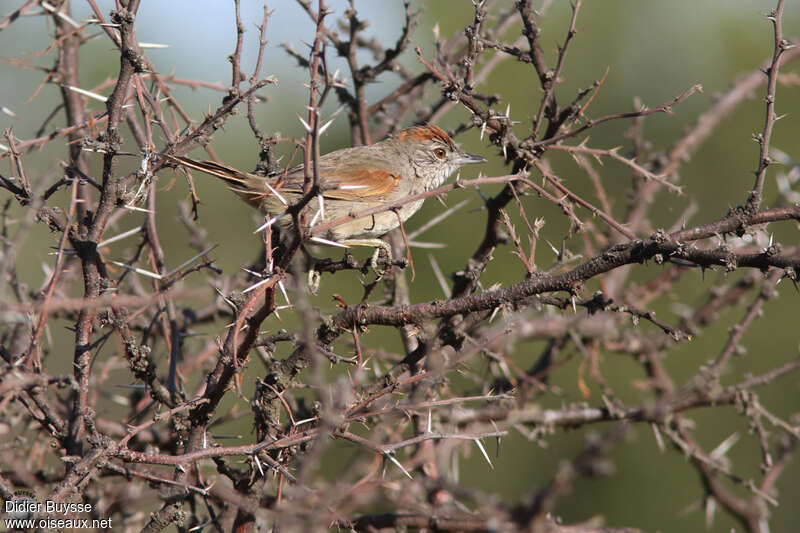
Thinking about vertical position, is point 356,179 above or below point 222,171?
below

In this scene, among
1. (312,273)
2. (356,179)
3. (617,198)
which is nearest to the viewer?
(312,273)

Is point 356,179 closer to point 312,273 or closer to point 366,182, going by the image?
point 366,182

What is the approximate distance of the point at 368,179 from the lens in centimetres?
518

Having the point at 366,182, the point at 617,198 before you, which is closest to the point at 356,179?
the point at 366,182

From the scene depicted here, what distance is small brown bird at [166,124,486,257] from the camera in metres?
4.40

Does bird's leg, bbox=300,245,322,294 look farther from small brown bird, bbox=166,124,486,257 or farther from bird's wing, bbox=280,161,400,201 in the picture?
bird's wing, bbox=280,161,400,201

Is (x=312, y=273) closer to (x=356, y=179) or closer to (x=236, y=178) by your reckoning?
(x=236, y=178)

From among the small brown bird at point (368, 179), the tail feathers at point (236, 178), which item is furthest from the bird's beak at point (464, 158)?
the tail feathers at point (236, 178)

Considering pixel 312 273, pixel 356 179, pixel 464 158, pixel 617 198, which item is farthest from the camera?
pixel 617 198

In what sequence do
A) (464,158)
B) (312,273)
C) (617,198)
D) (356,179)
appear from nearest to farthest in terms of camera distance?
A: (312,273) → (356,179) → (464,158) → (617,198)

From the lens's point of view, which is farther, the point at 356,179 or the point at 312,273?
the point at 356,179

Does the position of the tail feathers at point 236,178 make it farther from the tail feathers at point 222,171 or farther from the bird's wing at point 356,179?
the bird's wing at point 356,179

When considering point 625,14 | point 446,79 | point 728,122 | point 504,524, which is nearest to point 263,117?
point 625,14

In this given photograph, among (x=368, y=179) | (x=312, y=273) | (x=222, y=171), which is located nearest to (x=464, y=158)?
(x=368, y=179)
